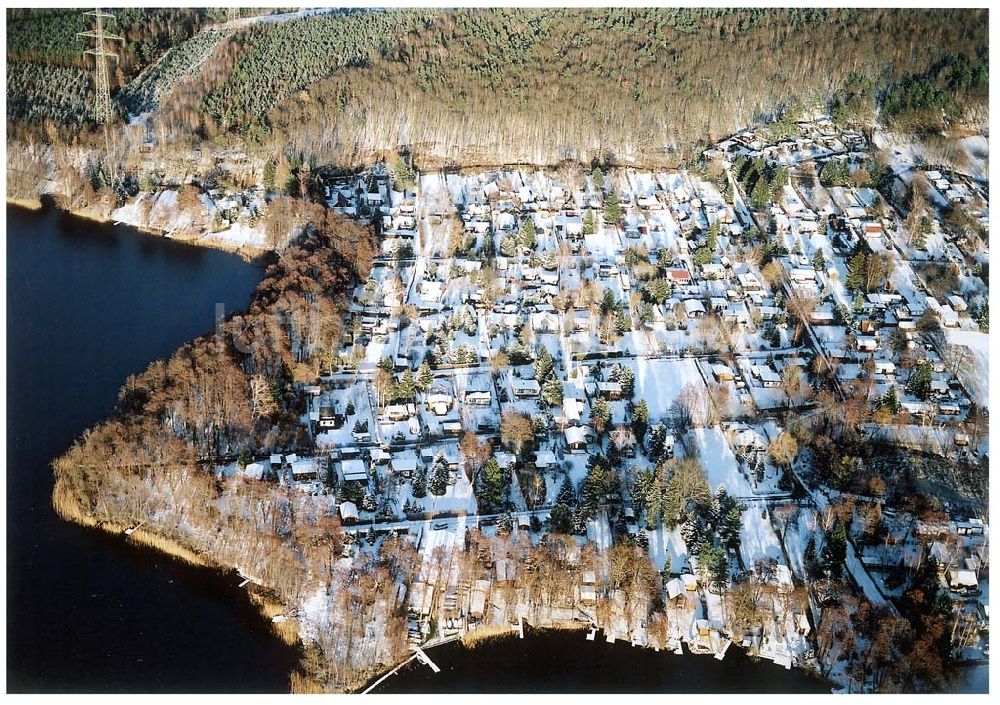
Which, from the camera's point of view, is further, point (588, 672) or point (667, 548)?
point (667, 548)

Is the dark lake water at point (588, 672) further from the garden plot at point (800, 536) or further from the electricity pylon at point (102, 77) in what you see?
the electricity pylon at point (102, 77)

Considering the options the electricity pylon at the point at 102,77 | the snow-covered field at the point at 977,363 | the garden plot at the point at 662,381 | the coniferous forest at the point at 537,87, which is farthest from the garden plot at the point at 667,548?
the electricity pylon at the point at 102,77

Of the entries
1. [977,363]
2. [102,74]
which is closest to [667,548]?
[977,363]

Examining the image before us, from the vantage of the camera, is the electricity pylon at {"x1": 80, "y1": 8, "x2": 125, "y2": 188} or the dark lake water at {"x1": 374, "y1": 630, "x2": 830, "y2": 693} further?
the electricity pylon at {"x1": 80, "y1": 8, "x2": 125, "y2": 188}

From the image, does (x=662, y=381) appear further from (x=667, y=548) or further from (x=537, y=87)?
(x=537, y=87)

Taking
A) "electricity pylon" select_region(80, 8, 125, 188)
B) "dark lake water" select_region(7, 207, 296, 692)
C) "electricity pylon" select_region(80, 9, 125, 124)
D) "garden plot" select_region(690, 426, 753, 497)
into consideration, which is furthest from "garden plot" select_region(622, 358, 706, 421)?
"electricity pylon" select_region(80, 9, 125, 124)

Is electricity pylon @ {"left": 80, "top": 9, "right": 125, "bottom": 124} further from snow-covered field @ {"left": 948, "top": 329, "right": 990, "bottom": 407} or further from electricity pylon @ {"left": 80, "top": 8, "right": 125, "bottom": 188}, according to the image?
snow-covered field @ {"left": 948, "top": 329, "right": 990, "bottom": 407}

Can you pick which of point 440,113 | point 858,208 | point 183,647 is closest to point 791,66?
point 858,208
